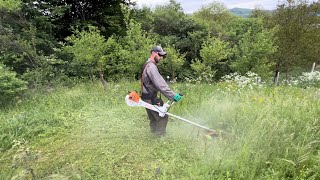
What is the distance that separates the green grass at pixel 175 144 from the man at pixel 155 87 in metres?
0.27

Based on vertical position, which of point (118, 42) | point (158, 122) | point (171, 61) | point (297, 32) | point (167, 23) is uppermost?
point (167, 23)

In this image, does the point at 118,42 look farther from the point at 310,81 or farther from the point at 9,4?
the point at 310,81

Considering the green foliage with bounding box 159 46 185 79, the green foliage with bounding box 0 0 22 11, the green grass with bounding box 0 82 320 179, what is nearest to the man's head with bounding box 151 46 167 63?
the green grass with bounding box 0 82 320 179

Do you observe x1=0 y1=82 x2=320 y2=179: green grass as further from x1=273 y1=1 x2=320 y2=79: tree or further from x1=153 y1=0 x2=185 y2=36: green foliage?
x1=153 y1=0 x2=185 y2=36: green foliage

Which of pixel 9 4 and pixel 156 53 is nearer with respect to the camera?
pixel 156 53

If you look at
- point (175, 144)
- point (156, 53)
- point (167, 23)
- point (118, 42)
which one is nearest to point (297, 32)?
point (167, 23)

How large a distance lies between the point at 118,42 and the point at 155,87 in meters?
9.23

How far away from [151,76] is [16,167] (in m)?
2.49

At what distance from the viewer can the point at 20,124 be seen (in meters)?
5.19

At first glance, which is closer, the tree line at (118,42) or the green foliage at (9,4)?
the green foliage at (9,4)

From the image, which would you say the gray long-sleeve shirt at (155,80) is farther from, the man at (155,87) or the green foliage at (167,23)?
the green foliage at (167,23)

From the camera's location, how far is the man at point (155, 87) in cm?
412

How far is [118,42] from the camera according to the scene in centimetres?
1295

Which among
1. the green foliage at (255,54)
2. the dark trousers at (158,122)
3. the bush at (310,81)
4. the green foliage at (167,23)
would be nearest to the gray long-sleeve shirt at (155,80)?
the dark trousers at (158,122)
